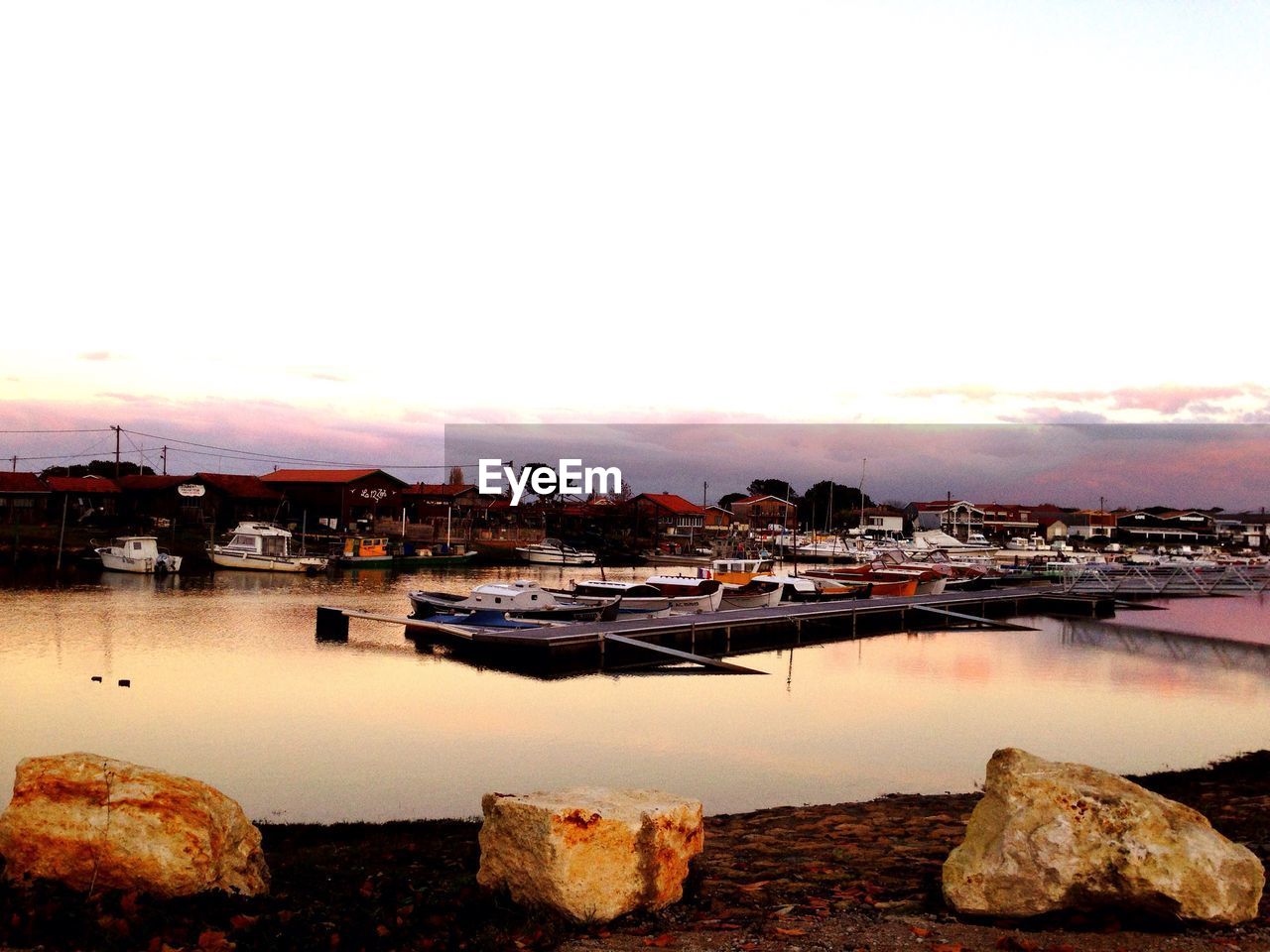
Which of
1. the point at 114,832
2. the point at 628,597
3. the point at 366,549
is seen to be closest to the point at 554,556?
the point at 366,549

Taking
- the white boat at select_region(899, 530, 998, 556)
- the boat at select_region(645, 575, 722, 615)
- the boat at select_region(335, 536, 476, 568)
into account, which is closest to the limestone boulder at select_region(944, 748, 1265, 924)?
the boat at select_region(645, 575, 722, 615)

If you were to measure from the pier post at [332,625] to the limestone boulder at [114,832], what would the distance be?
29.1 m

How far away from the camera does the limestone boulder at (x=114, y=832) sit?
837cm

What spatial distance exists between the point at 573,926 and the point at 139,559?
64.8 m

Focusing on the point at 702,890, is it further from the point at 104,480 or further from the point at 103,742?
the point at 104,480

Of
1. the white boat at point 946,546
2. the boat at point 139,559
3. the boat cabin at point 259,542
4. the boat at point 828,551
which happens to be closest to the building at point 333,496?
the boat cabin at point 259,542

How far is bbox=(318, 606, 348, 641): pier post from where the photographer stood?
37281 mm

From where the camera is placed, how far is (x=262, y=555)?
7125 cm

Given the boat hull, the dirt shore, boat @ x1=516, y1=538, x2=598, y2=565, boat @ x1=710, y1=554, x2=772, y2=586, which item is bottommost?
boat @ x1=516, y1=538, x2=598, y2=565

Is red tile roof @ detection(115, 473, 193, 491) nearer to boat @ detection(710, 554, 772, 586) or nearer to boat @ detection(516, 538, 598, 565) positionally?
boat @ detection(516, 538, 598, 565)

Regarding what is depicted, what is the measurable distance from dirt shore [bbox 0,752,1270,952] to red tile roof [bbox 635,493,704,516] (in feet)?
375

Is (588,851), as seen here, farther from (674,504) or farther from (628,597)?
(674,504)

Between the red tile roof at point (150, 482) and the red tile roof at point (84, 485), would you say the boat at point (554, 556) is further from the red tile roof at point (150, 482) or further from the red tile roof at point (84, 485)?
the red tile roof at point (84, 485)

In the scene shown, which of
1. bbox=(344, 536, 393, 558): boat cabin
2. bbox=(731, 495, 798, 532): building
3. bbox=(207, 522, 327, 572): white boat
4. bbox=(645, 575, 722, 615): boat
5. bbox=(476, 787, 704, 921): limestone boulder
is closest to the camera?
bbox=(476, 787, 704, 921): limestone boulder
